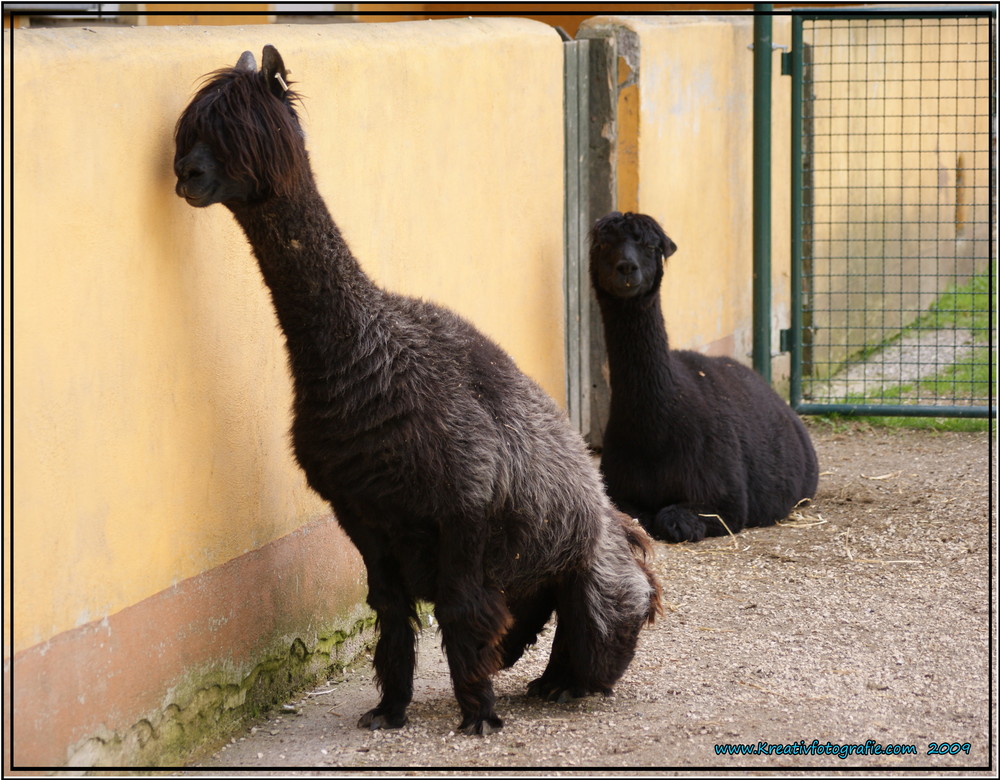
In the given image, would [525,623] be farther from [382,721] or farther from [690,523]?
[690,523]

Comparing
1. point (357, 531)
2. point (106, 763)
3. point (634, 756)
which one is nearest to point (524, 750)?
point (634, 756)

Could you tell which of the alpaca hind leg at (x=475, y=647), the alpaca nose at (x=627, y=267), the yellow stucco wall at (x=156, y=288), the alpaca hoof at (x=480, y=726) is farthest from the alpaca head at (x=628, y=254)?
the alpaca hoof at (x=480, y=726)

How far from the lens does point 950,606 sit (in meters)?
5.18

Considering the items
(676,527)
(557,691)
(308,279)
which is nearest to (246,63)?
(308,279)

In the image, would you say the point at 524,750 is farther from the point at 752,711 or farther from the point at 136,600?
the point at 136,600

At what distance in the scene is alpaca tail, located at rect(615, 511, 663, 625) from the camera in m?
4.21

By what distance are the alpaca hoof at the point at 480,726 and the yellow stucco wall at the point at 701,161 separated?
13.9 feet

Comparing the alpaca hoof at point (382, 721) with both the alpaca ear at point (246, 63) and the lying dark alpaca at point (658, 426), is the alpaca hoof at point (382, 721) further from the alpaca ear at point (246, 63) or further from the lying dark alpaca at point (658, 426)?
the lying dark alpaca at point (658, 426)

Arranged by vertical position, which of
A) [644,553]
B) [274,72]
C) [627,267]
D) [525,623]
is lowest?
[525,623]

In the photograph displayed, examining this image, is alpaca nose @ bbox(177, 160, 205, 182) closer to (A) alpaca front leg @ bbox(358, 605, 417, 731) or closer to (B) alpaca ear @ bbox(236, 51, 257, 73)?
(B) alpaca ear @ bbox(236, 51, 257, 73)

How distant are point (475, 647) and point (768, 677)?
4.03ft

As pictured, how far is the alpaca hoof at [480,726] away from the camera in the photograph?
3.81 m

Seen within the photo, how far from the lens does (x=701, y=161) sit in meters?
8.37

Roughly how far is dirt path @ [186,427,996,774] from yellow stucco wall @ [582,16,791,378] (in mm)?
2169
